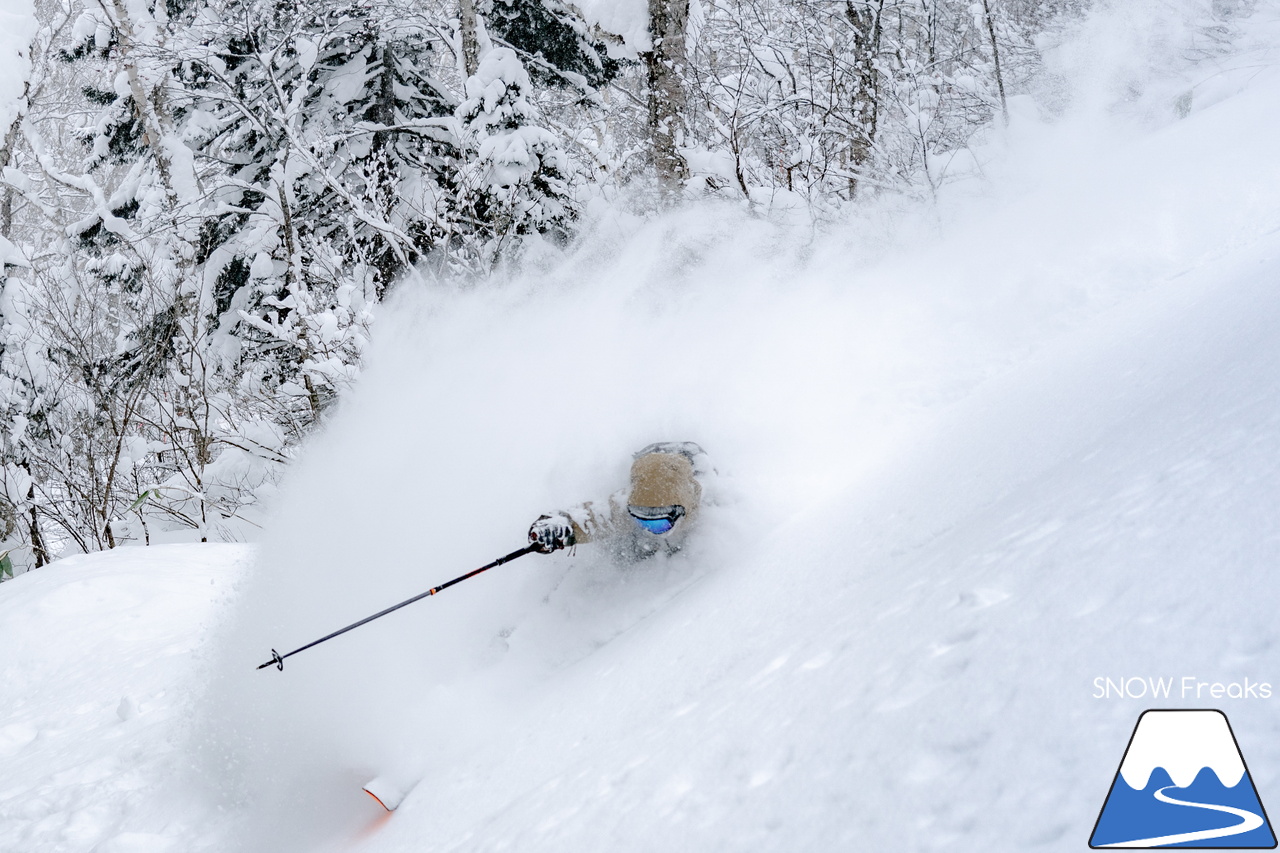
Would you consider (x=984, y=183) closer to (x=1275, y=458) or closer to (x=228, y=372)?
(x=1275, y=458)

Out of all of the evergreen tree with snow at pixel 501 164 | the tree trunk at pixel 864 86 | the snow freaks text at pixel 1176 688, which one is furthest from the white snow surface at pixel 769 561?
the tree trunk at pixel 864 86

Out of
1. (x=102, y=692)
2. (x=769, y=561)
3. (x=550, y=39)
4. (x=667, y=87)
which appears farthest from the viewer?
(x=550, y=39)

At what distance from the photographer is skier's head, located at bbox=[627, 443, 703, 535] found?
3.60 metres

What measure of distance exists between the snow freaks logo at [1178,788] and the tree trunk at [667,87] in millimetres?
8131

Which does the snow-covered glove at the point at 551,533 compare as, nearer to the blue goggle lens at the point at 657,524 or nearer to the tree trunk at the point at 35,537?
the blue goggle lens at the point at 657,524

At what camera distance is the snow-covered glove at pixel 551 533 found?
3.64 meters

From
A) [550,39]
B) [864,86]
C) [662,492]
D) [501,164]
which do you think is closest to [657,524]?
[662,492]

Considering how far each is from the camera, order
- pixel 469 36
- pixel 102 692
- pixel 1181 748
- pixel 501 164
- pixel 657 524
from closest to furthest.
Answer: pixel 1181 748
pixel 657 524
pixel 102 692
pixel 501 164
pixel 469 36

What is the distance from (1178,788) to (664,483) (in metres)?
2.67

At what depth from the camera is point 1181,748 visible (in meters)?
1.07

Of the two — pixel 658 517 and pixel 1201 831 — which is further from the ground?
pixel 1201 831

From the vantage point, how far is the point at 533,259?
8961 mm

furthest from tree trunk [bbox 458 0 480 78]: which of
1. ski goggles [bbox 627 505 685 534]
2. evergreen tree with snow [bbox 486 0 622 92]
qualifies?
ski goggles [bbox 627 505 685 534]

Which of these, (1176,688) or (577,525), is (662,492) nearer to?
(577,525)
